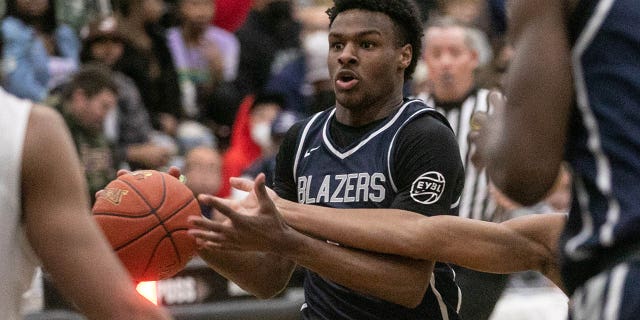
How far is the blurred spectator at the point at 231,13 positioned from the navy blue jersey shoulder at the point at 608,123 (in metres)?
9.63

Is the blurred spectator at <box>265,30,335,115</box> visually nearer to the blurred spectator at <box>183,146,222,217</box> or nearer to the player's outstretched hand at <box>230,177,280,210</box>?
the blurred spectator at <box>183,146,222,217</box>

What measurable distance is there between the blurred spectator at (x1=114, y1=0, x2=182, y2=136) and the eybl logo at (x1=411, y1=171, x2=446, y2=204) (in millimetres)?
6371

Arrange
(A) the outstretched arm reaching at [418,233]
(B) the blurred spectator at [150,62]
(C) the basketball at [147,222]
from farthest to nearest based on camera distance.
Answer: (B) the blurred spectator at [150,62] < (C) the basketball at [147,222] < (A) the outstretched arm reaching at [418,233]

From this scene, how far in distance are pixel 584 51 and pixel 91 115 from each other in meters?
6.82

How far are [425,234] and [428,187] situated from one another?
11.1 inches

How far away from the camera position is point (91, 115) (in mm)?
9320

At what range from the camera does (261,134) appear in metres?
11.0

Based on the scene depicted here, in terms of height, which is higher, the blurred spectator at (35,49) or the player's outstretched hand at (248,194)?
the player's outstretched hand at (248,194)

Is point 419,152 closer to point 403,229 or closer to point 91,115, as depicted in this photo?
point 403,229

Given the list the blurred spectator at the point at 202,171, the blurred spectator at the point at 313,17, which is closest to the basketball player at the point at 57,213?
the blurred spectator at the point at 202,171

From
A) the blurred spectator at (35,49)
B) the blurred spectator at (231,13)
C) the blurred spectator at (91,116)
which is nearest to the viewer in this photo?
the blurred spectator at (91,116)

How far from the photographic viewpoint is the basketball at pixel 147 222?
4238mm

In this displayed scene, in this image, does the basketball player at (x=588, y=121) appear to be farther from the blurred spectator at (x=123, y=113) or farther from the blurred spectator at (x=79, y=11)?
the blurred spectator at (x=79, y=11)

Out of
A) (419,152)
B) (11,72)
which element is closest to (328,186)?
(419,152)
